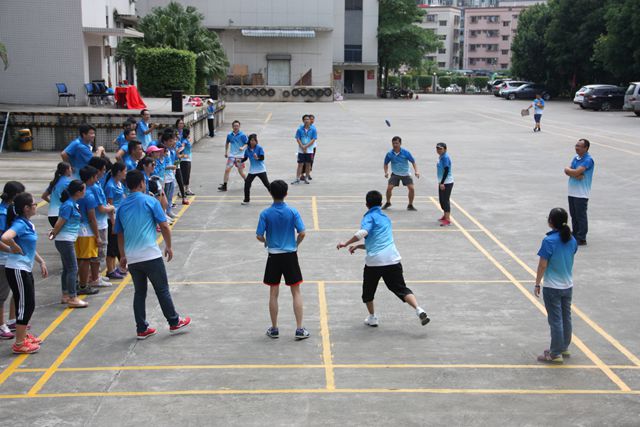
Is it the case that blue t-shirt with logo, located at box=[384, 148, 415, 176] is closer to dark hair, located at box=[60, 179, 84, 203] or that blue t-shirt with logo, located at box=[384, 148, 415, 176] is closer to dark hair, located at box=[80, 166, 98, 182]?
dark hair, located at box=[80, 166, 98, 182]

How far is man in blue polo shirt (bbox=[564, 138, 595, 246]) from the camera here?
13.5 metres

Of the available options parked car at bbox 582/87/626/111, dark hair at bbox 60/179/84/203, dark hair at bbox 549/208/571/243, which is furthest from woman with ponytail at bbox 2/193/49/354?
parked car at bbox 582/87/626/111

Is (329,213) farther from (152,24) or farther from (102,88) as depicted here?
(152,24)

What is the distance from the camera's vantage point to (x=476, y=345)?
9.00 m

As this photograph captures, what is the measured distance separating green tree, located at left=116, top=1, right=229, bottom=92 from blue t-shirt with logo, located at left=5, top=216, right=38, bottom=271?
35.9 metres

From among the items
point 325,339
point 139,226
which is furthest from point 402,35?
point 139,226

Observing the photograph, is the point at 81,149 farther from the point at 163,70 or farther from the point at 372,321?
the point at 163,70

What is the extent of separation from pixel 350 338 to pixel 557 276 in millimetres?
2506

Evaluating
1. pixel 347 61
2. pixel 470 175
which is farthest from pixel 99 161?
pixel 347 61

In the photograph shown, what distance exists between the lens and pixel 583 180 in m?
13.7

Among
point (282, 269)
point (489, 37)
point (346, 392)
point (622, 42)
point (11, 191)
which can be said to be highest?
point (489, 37)

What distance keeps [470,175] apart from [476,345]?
45.6ft

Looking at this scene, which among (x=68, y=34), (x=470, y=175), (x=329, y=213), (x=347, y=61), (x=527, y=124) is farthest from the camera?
(x=347, y=61)

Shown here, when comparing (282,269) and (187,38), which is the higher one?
(187,38)
